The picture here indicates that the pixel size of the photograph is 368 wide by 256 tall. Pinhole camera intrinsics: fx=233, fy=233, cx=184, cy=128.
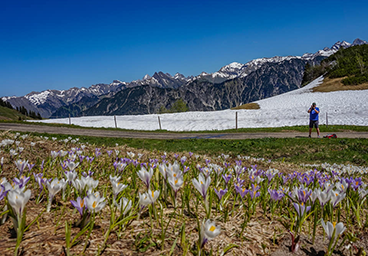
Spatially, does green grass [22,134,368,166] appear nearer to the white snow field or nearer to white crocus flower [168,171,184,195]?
white crocus flower [168,171,184,195]

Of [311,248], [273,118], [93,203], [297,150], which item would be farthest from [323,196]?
[273,118]

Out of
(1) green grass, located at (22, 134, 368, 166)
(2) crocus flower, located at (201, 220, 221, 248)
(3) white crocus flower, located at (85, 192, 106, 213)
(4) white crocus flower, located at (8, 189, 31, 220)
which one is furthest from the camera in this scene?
(1) green grass, located at (22, 134, 368, 166)

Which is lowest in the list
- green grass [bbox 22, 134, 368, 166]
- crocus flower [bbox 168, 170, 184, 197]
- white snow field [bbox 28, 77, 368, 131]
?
green grass [bbox 22, 134, 368, 166]

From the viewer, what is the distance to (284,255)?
6.17ft

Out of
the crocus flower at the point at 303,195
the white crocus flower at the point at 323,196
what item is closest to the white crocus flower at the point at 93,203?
the crocus flower at the point at 303,195

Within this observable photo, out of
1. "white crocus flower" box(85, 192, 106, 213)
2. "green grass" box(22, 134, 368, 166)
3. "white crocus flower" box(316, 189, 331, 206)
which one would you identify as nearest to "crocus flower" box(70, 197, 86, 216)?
"white crocus flower" box(85, 192, 106, 213)

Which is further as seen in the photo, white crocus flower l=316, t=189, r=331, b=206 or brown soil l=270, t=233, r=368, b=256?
white crocus flower l=316, t=189, r=331, b=206

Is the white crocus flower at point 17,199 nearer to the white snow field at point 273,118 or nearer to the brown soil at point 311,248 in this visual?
the brown soil at point 311,248

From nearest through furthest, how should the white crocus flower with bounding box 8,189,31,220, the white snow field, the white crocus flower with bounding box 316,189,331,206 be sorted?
the white crocus flower with bounding box 8,189,31,220
the white crocus flower with bounding box 316,189,331,206
the white snow field

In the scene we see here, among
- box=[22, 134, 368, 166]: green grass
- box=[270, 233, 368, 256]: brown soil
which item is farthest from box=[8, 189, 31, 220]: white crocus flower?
box=[22, 134, 368, 166]: green grass

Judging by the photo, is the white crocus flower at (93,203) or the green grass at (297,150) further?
the green grass at (297,150)

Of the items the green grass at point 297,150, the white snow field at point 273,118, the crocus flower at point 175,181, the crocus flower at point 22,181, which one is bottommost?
the green grass at point 297,150

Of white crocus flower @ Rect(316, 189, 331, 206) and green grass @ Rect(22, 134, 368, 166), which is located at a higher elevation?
white crocus flower @ Rect(316, 189, 331, 206)

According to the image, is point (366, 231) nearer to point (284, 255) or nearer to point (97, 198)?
point (284, 255)
